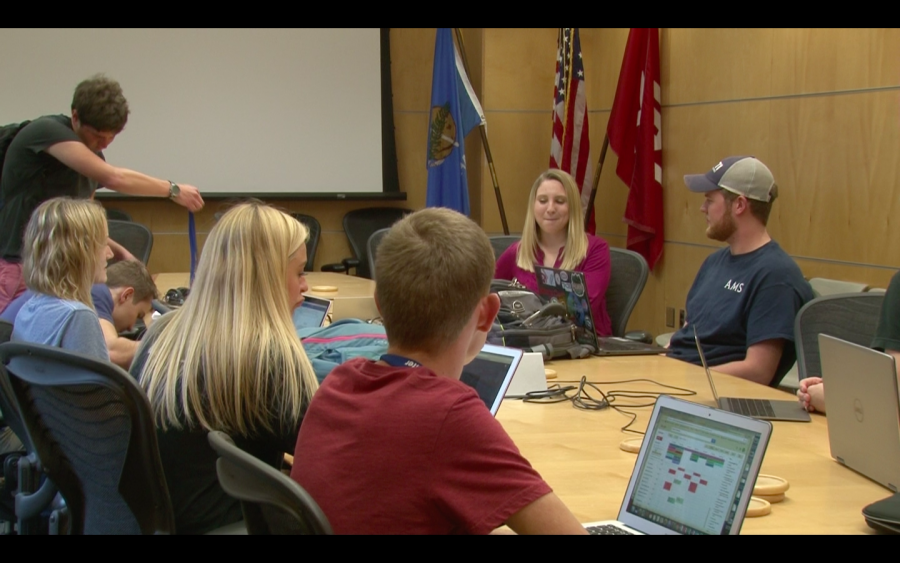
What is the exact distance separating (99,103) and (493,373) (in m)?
2.13

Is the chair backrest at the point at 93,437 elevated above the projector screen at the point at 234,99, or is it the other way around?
the projector screen at the point at 234,99

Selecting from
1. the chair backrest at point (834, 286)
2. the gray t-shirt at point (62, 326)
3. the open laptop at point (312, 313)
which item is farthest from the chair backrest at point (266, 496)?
the chair backrest at point (834, 286)

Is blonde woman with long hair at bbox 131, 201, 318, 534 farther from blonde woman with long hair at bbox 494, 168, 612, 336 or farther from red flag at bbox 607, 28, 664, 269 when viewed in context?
red flag at bbox 607, 28, 664, 269

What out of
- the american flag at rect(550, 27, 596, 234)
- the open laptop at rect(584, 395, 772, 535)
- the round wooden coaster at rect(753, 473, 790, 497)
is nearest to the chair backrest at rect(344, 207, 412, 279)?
the american flag at rect(550, 27, 596, 234)

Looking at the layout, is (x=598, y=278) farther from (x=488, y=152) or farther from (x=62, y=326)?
(x=488, y=152)

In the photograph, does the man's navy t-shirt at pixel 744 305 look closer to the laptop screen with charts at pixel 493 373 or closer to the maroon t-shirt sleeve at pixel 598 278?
the maroon t-shirt sleeve at pixel 598 278

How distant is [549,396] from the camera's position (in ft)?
8.66

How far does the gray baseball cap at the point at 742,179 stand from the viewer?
3324 mm

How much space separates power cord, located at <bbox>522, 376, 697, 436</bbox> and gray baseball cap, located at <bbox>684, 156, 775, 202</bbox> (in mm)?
936

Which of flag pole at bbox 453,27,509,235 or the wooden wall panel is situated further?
flag pole at bbox 453,27,509,235

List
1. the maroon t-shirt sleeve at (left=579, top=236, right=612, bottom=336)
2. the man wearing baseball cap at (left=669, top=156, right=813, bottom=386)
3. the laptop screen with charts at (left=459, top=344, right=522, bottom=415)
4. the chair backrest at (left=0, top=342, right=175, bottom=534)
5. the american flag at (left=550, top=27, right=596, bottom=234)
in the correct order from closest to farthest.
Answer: the chair backrest at (left=0, top=342, right=175, bottom=534) < the laptop screen with charts at (left=459, top=344, right=522, bottom=415) < the man wearing baseball cap at (left=669, top=156, right=813, bottom=386) < the maroon t-shirt sleeve at (left=579, top=236, right=612, bottom=336) < the american flag at (left=550, top=27, right=596, bottom=234)

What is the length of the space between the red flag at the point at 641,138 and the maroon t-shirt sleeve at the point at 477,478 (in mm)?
4701

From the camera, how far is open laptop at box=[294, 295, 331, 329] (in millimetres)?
3230
